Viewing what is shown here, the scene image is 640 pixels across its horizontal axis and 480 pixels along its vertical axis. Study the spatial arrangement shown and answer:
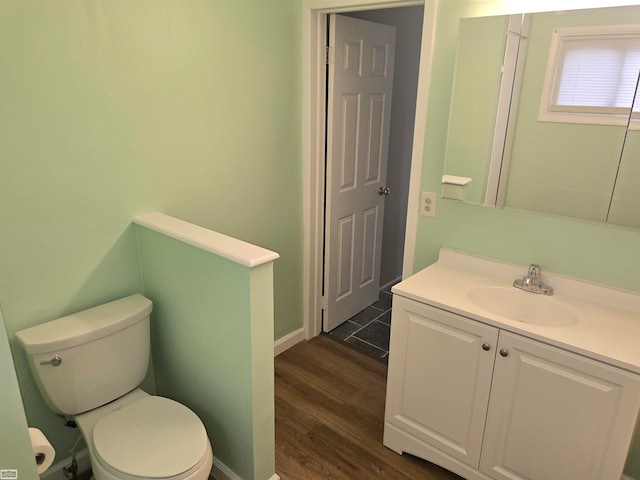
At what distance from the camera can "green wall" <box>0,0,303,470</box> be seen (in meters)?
1.62

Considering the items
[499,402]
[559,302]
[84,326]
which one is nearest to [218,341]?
[84,326]

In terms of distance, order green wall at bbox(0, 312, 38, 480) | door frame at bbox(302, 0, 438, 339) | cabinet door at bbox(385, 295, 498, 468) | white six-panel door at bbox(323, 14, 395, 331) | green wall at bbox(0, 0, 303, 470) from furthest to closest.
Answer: white six-panel door at bbox(323, 14, 395, 331) < door frame at bbox(302, 0, 438, 339) < cabinet door at bbox(385, 295, 498, 468) < green wall at bbox(0, 0, 303, 470) < green wall at bbox(0, 312, 38, 480)

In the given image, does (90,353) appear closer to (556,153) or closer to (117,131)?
(117,131)

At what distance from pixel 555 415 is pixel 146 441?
4.81 feet

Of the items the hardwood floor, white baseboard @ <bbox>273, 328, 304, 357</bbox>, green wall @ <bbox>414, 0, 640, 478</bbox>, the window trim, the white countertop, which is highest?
the window trim

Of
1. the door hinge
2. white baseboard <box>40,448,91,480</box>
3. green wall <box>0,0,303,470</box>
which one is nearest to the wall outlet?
green wall <box>0,0,303,470</box>

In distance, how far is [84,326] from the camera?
1.74 meters

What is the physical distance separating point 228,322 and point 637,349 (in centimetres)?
142

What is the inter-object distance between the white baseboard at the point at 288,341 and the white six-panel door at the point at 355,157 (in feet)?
0.68

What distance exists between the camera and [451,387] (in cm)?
187

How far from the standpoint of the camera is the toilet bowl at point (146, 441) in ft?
4.91

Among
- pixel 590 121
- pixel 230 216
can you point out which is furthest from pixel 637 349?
pixel 230 216

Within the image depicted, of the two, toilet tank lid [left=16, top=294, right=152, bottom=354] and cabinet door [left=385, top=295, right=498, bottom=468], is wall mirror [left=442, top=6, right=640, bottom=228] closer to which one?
cabinet door [left=385, top=295, right=498, bottom=468]

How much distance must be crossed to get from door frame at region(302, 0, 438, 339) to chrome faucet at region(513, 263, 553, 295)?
0.60 metres
